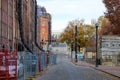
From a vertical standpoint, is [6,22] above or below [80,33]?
below

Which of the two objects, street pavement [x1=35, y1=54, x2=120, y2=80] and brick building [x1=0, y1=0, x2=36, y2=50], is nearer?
street pavement [x1=35, y1=54, x2=120, y2=80]

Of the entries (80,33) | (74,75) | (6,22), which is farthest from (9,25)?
(80,33)

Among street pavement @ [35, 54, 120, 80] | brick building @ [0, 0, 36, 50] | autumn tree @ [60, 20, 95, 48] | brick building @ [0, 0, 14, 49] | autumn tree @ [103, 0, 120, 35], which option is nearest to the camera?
street pavement @ [35, 54, 120, 80]

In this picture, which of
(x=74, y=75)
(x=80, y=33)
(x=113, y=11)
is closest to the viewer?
(x=113, y=11)

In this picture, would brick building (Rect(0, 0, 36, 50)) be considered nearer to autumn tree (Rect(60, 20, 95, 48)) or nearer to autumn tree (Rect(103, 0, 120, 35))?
autumn tree (Rect(103, 0, 120, 35))

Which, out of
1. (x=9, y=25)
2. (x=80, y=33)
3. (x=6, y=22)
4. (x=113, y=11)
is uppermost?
(x=80, y=33)

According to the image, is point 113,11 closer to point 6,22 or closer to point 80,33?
point 6,22

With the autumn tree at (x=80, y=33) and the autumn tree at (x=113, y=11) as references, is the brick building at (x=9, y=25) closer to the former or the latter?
the autumn tree at (x=113, y=11)

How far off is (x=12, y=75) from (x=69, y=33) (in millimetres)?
143490

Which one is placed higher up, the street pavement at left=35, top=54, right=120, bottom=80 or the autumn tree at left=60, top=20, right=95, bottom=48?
the autumn tree at left=60, top=20, right=95, bottom=48

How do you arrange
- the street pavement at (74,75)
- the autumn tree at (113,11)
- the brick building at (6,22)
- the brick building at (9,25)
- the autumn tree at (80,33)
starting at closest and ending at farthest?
1. the street pavement at (74,75)
2. the autumn tree at (113,11)
3. the brick building at (6,22)
4. the brick building at (9,25)
5. the autumn tree at (80,33)

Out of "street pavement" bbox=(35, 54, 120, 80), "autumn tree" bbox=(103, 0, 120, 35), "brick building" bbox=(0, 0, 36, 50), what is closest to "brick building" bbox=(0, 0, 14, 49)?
"brick building" bbox=(0, 0, 36, 50)

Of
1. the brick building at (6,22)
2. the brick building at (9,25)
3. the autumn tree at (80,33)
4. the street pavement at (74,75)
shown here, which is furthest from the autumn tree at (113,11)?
the autumn tree at (80,33)

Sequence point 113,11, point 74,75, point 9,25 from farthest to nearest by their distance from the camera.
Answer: point 9,25
point 74,75
point 113,11
